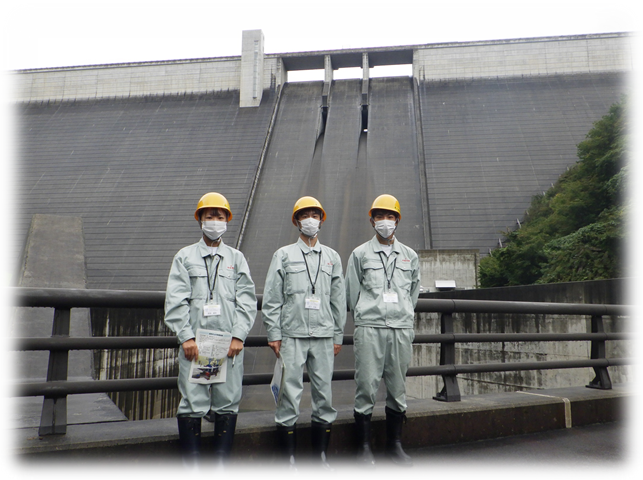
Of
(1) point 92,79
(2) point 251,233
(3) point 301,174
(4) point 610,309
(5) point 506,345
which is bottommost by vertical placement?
(5) point 506,345

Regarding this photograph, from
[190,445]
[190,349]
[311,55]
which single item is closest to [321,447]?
[190,445]

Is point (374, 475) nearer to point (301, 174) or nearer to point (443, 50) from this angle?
point (301, 174)

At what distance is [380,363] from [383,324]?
0.24 metres

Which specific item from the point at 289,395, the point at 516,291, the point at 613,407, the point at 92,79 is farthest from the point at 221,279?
the point at 92,79

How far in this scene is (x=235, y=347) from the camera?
2740mm

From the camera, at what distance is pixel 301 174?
78.6ft

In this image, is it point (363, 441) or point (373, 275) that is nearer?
point (363, 441)

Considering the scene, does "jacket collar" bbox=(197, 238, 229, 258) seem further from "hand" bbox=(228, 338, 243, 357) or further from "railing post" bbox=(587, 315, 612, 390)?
"railing post" bbox=(587, 315, 612, 390)

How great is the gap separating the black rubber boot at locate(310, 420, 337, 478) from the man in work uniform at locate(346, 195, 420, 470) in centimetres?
22

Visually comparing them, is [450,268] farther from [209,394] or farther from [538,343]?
[209,394]

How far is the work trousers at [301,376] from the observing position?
2.82 m

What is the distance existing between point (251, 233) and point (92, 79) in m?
18.7

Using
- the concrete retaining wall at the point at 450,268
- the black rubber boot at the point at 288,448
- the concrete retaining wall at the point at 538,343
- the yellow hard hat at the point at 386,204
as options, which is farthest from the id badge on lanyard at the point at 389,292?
the concrete retaining wall at the point at 450,268

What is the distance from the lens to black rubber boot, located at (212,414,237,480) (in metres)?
2.58
